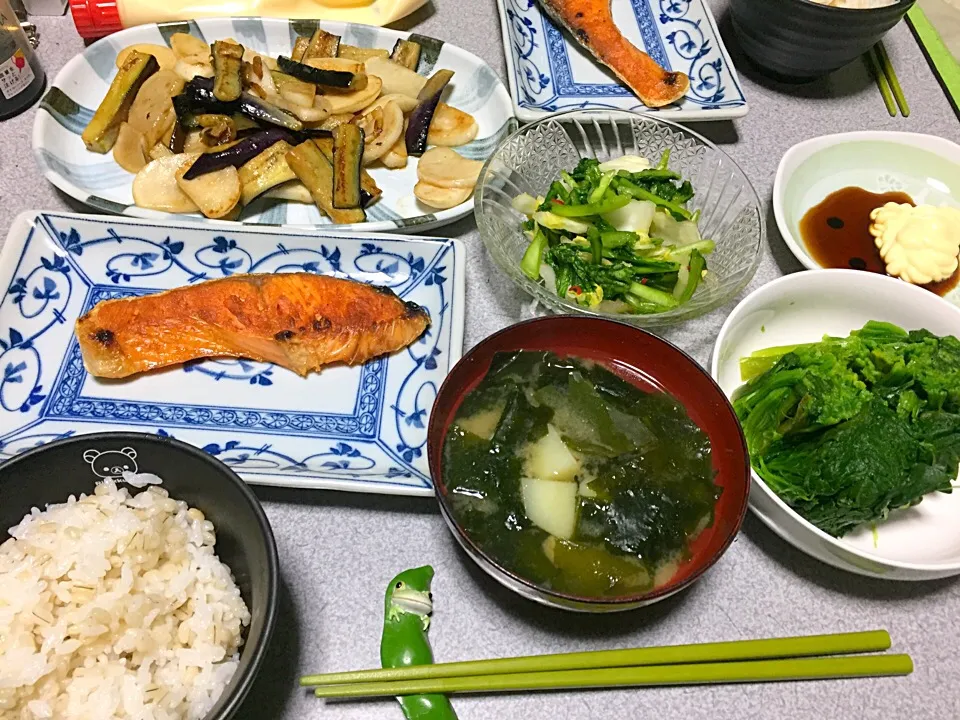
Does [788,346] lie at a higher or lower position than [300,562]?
higher

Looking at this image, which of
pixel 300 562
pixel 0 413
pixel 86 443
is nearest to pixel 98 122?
pixel 0 413

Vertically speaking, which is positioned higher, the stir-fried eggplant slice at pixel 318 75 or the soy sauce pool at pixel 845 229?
the stir-fried eggplant slice at pixel 318 75

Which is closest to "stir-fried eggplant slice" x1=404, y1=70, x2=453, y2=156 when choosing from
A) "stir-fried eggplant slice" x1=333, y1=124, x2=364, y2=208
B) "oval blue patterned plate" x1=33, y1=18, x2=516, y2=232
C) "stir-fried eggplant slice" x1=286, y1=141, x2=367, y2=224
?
"oval blue patterned plate" x1=33, y1=18, x2=516, y2=232

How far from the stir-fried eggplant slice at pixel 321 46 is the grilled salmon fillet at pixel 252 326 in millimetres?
903

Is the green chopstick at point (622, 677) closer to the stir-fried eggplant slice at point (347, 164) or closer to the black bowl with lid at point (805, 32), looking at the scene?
the stir-fried eggplant slice at point (347, 164)

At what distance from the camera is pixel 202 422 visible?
1.46m

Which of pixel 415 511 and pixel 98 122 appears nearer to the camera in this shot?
pixel 415 511

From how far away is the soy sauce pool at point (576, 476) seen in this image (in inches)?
44.3

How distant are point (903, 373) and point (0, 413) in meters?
1.81

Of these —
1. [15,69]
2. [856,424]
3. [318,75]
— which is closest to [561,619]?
[856,424]

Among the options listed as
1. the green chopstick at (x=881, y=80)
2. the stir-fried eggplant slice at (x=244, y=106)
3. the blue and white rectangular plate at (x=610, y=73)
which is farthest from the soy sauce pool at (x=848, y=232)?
the stir-fried eggplant slice at (x=244, y=106)

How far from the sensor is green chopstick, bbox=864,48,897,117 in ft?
7.62

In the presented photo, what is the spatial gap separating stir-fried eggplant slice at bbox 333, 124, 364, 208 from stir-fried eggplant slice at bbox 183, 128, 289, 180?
0.16 m

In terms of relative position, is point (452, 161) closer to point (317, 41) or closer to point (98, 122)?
point (317, 41)
